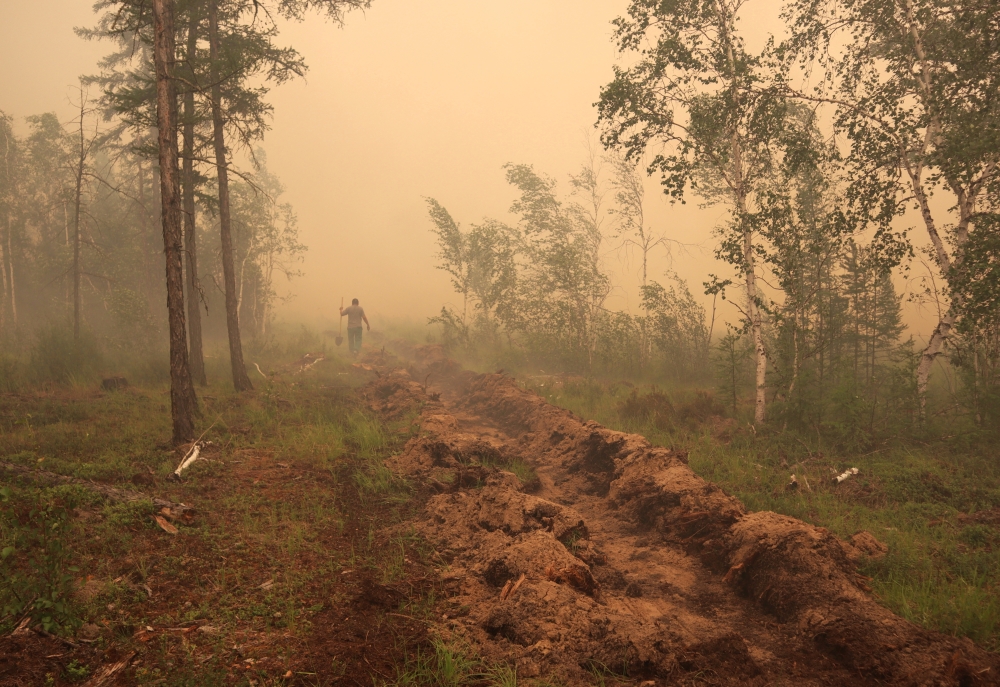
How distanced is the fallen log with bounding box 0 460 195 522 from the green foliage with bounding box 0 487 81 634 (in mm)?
970

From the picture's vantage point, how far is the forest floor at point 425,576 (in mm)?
3713

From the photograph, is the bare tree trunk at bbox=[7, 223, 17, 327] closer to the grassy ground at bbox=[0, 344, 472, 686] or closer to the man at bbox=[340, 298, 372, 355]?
the man at bbox=[340, 298, 372, 355]

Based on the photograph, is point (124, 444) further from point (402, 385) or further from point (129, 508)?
point (402, 385)

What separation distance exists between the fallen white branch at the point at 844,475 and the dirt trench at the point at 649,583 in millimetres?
2480

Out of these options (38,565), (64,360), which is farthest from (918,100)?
(64,360)

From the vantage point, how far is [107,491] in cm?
603

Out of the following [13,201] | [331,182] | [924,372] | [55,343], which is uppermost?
[331,182]

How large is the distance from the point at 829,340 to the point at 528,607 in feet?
41.1

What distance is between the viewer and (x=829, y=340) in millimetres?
13516

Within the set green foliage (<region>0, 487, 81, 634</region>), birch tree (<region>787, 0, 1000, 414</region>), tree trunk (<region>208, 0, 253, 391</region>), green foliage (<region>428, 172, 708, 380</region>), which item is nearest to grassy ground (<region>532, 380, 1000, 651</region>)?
birch tree (<region>787, 0, 1000, 414</region>)

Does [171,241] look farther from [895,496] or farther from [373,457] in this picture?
[895,496]

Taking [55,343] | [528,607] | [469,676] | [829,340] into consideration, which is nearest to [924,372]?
[829,340]

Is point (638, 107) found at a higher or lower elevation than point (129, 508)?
higher

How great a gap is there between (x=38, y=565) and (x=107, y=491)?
2.31 metres
